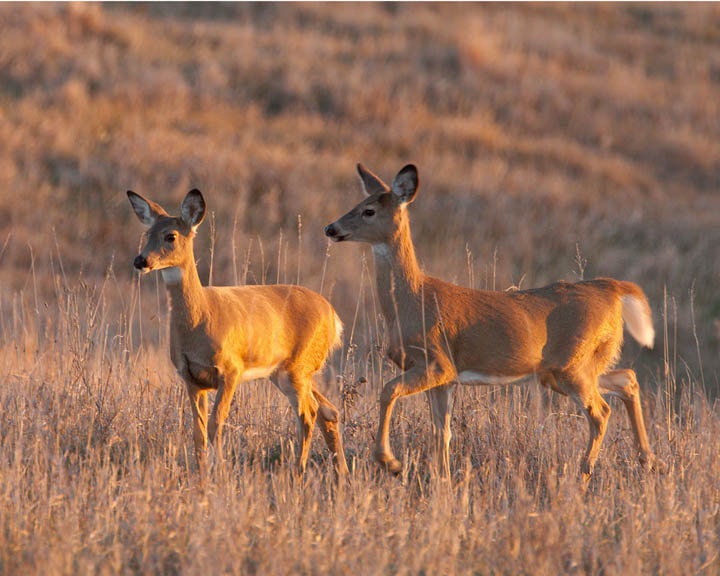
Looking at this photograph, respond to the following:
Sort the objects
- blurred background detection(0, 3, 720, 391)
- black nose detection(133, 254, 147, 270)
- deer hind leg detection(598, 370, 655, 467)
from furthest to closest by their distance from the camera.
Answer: blurred background detection(0, 3, 720, 391), deer hind leg detection(598, 370, 655, 467), black nose detection(133, 254, 147, 270)

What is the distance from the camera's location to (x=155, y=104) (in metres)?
22.1

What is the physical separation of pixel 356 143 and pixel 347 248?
17.5 ft

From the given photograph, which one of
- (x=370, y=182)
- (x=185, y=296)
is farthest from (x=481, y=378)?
(x=185, y=296)

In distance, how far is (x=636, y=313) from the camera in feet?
25.8

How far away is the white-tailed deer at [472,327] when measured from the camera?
7.12 metres

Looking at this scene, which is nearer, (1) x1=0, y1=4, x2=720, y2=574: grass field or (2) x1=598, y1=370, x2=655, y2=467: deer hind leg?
(1) x1=0, y1=4, x2=720, y2=574: grass field

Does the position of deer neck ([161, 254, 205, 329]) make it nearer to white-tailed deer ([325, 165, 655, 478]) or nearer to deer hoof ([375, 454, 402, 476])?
white-tailed deer ([325, 165, 655, 478])

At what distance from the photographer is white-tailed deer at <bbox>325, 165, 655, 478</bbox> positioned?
7117 mm

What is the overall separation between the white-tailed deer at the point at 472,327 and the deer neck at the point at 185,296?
0.98 meters

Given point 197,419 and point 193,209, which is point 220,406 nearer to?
point 197,419

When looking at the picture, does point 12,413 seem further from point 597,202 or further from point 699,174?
point 699,174

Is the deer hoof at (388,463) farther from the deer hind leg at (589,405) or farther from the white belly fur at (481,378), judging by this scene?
the deer hind leg at (589,405)

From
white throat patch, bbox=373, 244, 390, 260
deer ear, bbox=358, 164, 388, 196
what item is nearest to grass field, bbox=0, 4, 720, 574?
white throat patch, bbox=373, 244, 390, 260

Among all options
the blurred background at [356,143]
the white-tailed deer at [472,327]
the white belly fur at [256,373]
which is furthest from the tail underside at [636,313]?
the blurred background at [356,143]
